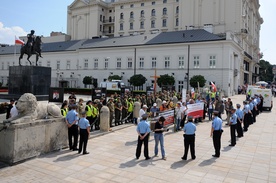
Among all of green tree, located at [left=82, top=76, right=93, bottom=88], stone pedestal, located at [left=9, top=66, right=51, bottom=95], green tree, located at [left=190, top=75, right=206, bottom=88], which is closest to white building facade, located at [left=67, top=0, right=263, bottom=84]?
green tree, located at [left=190, top=75, right=206, bottom=88]

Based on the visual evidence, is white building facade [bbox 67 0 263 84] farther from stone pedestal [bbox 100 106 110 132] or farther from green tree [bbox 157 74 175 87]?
stone pedestal [bbox 100 106 110 132]

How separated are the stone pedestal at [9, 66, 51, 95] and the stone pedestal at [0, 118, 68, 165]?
12827 millimetres

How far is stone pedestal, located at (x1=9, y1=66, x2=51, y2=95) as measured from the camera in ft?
70.2

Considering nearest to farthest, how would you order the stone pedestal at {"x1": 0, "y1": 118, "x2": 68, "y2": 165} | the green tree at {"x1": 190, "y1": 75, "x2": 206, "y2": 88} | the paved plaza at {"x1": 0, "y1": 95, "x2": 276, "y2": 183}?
the paved plaza at {"x1": 0, "y1": 95, "x2": 276, "y2": 183} < the stone pedestal at {"x1": 0, "y1": 118, "x2": 68, "y2": 165} < the green tree at {"x1": 190, "y1": 75, "x2": 206, "y2": 88}

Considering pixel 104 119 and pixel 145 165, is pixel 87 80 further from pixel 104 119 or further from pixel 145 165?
pixel 145 165

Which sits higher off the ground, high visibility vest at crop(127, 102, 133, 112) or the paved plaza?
high visibility vest at crop(127, 102, 133, 112)

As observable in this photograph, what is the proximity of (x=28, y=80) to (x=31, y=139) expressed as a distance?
1413 centimetres

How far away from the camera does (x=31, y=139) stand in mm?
8836

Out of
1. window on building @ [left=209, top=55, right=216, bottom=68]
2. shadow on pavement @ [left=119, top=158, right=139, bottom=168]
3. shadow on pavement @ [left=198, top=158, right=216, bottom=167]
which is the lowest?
shadow on pavement @ [left=198, top=158, right=216, bottom=167]

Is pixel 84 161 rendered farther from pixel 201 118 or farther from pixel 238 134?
pixel 201 118

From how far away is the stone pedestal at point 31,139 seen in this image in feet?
27.0

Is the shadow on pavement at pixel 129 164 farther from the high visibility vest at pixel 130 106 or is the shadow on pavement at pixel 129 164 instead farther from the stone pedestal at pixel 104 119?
the high visibility vest at pixel 130 106

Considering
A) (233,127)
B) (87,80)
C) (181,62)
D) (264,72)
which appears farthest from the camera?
(264,72)

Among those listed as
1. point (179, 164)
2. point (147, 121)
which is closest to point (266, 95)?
point (147, 121)
